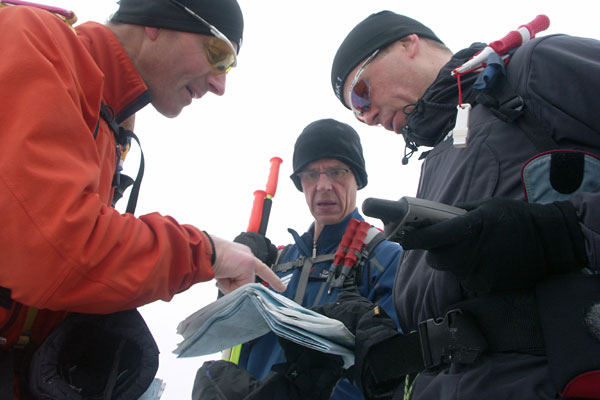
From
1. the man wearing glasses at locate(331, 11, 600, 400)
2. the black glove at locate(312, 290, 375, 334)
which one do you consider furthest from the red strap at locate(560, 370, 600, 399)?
the black glove at locate(312, 290, 375, 334)

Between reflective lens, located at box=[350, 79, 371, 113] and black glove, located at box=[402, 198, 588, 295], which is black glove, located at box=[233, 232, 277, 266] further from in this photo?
black glove, located at box=[402, 198, 588, 295]

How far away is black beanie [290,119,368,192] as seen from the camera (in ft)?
11.2

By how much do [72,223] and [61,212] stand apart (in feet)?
0.12

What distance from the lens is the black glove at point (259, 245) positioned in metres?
3.16

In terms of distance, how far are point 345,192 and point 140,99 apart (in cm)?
207

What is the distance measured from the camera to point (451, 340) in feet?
3.55

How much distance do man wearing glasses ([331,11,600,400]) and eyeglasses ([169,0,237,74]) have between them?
1.13 metres

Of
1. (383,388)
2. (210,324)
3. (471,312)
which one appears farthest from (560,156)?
(210,324)

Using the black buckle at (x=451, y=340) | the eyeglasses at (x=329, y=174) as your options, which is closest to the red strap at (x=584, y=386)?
the black buckle at (x=451, y=340)

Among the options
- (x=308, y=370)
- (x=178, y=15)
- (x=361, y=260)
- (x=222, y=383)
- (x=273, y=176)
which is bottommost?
(x=222, y=383)

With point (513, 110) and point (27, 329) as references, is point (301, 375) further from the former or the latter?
point (513, 110)

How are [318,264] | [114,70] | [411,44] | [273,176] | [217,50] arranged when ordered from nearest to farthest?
[114,70] < [217,50] < [411,44] < [318,264] < [273,176]

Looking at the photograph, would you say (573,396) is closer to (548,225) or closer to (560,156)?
(548,225)

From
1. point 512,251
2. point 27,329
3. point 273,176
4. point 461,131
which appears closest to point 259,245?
point 273,176
